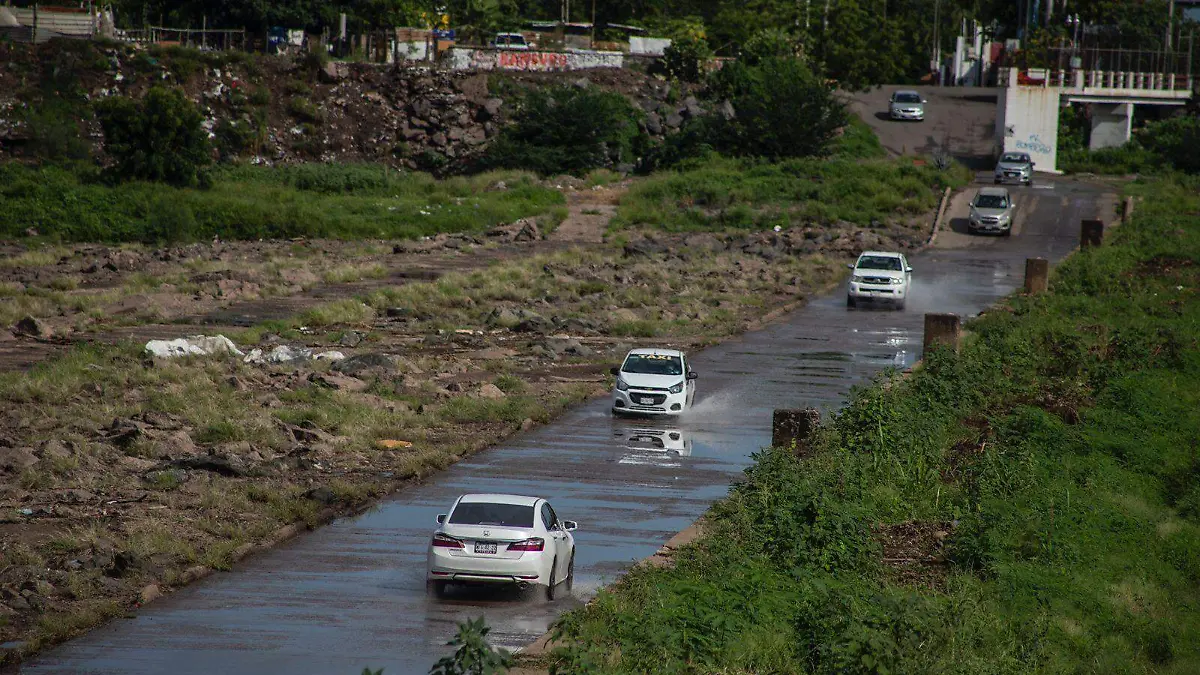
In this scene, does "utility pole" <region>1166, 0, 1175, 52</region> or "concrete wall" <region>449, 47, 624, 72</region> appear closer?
"concrete wall" <region>449, 47, 624, 72</region>

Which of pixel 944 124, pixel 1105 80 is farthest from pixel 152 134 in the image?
pixel 1105 80

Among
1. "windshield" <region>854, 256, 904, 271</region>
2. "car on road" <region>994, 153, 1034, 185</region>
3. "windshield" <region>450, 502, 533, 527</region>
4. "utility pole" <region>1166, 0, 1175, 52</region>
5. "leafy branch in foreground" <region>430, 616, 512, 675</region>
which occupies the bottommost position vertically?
"windshield" <region>450, 502, 533, 527</region>

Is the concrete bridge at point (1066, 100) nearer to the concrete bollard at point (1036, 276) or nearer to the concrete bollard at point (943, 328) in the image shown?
the concrete bollard at point (1036, 276)

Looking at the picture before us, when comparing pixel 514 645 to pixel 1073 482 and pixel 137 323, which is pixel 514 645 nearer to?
pixel 1073 482

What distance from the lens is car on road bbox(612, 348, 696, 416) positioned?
107 ft

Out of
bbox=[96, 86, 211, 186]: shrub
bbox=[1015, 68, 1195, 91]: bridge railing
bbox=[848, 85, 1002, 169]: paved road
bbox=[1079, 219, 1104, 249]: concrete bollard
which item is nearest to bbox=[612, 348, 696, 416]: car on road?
bbox=[1079, 219, 1104, 249]: concrete bollard

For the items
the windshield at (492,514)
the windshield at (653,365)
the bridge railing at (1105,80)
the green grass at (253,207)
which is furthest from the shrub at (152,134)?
the windshield at (492,514)

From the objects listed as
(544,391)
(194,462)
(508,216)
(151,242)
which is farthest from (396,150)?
(194,462)

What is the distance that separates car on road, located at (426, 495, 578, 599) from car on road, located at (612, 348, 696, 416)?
13588 mm

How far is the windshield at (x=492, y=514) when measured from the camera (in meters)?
18.9

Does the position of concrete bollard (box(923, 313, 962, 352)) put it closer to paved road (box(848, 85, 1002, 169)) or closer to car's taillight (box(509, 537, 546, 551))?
car's taillight (box(509, 537, 546, 551))

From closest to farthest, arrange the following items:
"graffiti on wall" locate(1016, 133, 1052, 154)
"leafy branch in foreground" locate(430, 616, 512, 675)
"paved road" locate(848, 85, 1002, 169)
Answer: "leafy branch in foreground" locate(430, 616, 512, 675) < "graffiti on wall" locate(1016, 133, 1052, 154) < "paved road" locate(848, 85, 1002, 169)

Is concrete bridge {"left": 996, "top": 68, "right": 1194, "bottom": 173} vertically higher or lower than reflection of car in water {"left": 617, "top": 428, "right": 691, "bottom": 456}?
higher

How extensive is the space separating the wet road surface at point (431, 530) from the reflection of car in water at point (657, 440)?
0.11 m
